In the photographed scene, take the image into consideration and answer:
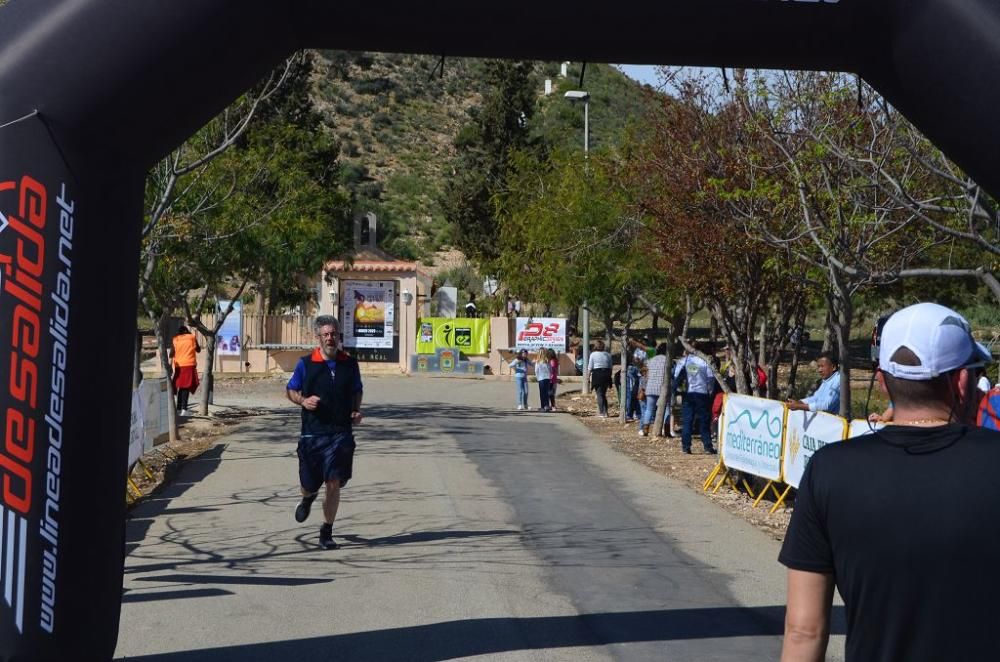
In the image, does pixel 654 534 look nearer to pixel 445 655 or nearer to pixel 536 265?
pixel 445 655

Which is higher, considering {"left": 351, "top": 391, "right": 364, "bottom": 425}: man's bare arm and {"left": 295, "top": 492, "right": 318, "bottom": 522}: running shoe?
{"left": 351, "top": 391, "right": 364, "bottom": 425}: man's bare arm

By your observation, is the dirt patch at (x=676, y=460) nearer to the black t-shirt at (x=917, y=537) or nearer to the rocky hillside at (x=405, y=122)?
the black t-shirt at (x=917, y=537)

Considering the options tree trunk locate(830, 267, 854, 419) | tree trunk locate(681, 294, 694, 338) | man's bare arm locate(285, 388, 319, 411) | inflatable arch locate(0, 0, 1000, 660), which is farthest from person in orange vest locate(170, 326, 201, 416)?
inflatable arch locate(0, 0, 1000, 660)

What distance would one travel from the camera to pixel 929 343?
2.99 metres

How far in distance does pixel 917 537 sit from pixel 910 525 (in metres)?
0.03

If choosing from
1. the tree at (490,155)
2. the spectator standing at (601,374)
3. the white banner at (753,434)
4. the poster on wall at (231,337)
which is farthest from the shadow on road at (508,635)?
the tree at (490,155)

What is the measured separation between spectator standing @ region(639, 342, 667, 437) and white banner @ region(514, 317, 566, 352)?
57.0 ft

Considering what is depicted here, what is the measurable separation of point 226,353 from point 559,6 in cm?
3667

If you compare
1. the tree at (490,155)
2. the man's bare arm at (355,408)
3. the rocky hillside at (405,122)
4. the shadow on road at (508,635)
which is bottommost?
the shadow on road at (508,635)

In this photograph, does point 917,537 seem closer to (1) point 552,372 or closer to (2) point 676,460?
(2) point 676,460

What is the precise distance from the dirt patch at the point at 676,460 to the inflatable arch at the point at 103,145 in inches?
254

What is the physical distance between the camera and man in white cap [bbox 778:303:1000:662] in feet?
9.26

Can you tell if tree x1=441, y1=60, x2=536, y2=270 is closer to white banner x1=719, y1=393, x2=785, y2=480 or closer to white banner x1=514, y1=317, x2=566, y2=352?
white banner x1=514, y1=317, x2=566, y2=352

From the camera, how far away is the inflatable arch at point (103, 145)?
540 cm
